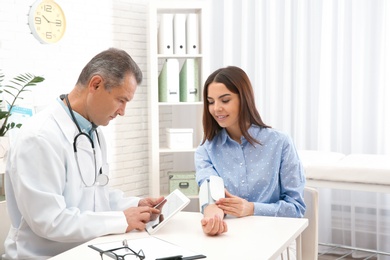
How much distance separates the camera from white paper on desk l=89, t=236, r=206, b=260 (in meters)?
1.70

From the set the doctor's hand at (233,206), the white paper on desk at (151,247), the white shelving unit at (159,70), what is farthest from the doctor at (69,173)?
the white shelving unit at (159,70)

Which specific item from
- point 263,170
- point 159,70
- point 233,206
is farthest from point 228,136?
point 159,70

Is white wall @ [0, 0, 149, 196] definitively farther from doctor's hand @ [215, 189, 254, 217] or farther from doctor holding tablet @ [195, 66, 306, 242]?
doctor's hand @ [215, 189, 254, 217]

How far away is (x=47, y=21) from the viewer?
4.05 m

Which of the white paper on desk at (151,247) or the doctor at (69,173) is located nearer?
the white paper on desk at (151,247)

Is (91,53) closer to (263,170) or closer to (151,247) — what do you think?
(263,170)

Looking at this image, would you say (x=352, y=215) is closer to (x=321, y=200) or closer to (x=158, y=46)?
(x=321, y=200)

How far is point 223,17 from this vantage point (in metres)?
5.05

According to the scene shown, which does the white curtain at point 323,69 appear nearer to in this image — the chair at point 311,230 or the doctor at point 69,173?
the chair at point 311,230

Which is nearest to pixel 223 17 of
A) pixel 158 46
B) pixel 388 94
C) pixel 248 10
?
pixel 248 10

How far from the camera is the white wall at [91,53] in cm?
390

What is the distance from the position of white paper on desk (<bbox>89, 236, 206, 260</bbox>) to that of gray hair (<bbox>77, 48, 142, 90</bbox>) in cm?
58

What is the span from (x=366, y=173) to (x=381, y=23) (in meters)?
1.38

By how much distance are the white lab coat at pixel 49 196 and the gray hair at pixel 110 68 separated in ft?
0.62
